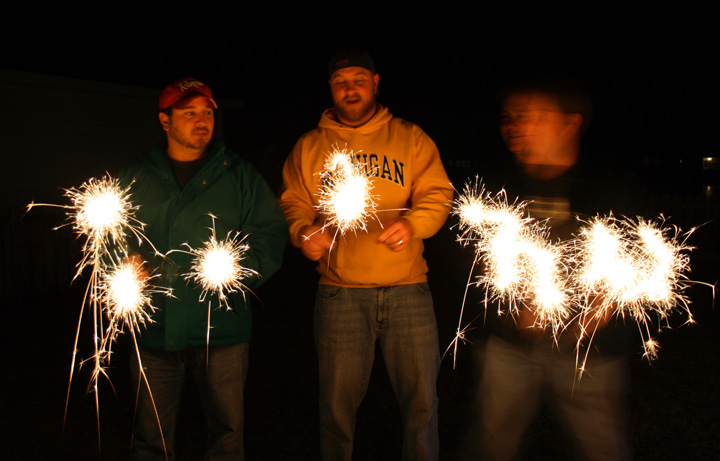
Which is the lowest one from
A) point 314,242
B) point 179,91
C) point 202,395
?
point 202,395

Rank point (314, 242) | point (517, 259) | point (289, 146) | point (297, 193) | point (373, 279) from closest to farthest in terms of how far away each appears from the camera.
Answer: point (517, 259) → point (314, 242) → point (373, 279) → point (297, 193) → point (289, 146)

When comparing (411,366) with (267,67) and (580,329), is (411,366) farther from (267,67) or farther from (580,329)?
(267,67)

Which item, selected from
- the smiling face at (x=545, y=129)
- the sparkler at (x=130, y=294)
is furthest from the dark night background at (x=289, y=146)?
the sparkler at (x=130, y=294)

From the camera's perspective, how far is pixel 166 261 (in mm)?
2539

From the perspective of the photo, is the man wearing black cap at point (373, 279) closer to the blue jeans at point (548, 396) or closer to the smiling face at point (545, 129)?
the blue jeans at point (548, 396)

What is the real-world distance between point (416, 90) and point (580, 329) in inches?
661

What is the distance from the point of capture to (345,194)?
98.6 inches

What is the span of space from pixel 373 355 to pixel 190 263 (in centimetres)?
106

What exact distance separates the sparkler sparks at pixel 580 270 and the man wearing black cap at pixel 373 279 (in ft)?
1.37

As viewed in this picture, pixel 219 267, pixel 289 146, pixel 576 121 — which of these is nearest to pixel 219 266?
pixel 219 267

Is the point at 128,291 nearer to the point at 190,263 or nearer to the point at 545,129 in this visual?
the point at 190,263

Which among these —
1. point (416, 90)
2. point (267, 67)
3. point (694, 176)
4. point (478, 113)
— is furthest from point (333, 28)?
point (694, 176)

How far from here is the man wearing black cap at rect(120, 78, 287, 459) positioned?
2.49 metres

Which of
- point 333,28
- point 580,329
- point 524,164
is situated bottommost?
point 580,329
